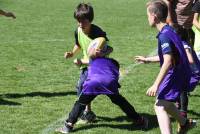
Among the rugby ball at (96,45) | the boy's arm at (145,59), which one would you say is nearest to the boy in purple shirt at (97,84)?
the rugby ball at (96,45)

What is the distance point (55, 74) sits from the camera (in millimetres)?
10219

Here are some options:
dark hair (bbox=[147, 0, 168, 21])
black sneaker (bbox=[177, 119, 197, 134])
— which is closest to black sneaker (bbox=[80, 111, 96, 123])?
black sneaker (bbox=[177, 119, 197, 134])

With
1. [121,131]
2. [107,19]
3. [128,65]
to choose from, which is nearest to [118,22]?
[107,19]

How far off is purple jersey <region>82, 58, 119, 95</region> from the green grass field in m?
0.59

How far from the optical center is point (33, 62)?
11.3 metres

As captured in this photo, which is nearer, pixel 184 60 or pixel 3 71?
pixel 184 60

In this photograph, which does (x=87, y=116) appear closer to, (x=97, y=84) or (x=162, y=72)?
(x=97, y=84)

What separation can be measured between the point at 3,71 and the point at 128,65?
8.42 feet

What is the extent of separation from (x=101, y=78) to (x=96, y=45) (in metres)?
0.40

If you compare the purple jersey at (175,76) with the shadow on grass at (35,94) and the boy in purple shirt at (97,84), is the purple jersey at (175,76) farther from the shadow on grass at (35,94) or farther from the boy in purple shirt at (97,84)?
the shadow on grass at (35,94)

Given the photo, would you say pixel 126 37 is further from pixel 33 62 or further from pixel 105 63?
pixel 105 63

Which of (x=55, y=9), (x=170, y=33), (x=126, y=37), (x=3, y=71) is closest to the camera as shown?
(x=170, y=33)

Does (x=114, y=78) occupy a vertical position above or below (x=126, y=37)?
above

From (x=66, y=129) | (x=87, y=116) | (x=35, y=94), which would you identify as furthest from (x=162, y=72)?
(x=35, y=94)
